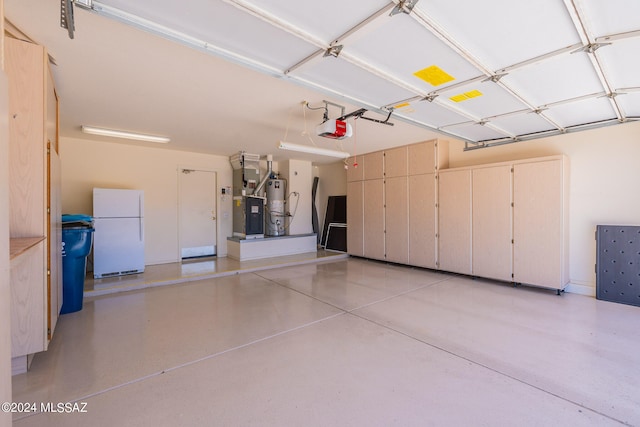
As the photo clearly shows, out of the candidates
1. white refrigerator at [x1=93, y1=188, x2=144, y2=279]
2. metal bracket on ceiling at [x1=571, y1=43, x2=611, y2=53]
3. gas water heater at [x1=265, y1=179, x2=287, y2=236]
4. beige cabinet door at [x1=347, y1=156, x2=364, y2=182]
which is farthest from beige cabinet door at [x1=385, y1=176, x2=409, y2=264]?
white refrigerator at [x1=93, y1=188, x2=144, y2=279]

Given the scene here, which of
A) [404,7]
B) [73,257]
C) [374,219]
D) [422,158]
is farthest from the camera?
[374,219]

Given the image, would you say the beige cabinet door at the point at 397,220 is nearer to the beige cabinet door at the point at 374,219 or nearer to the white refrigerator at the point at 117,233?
the beige cabinet door at the point at 374,219

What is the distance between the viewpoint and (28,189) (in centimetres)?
208

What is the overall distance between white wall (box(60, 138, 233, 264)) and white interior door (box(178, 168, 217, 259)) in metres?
0.13

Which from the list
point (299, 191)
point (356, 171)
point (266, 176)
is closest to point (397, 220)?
point (356, 171)

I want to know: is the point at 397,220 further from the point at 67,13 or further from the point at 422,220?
the point at 67,13

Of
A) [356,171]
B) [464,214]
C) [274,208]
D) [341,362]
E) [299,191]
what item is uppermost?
[356,171]

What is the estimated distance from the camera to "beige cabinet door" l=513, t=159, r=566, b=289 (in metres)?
3.93

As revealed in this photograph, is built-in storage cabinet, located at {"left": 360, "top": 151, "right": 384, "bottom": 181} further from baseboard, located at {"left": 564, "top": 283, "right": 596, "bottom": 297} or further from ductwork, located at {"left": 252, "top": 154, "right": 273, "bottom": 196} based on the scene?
baseboard, located at {"left": 564, "top": 283, "right": 596, "bottom": 297}

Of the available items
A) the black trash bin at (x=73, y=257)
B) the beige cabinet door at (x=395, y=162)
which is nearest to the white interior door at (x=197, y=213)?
the black trash bin at (x=73, y=257)

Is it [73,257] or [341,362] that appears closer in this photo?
[341,362]

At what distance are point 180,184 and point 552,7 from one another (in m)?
6.51

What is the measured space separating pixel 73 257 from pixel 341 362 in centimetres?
323

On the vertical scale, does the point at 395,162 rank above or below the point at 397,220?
above
